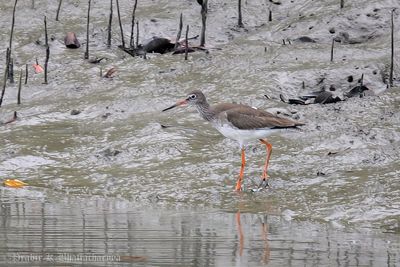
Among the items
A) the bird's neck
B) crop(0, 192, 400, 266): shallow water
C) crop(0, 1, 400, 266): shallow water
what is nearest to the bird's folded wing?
the bird's neck

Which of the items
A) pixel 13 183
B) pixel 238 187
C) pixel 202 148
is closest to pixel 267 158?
pixel 238 187

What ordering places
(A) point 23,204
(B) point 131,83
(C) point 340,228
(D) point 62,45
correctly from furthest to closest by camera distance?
1. (D) point 62,45
2. (B) point 131,83
3. (A) point 23,204
4. (C) point 340,228

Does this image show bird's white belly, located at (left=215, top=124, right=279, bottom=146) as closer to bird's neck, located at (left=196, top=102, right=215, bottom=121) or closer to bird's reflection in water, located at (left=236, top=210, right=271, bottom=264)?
bird's neck, located at (left=196, top=102, right=215, bottom=121)

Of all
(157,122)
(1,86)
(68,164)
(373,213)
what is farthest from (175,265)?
(1,86)

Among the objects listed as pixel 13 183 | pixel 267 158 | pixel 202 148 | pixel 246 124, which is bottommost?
pixel 13 183

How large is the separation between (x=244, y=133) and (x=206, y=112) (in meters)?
0.81

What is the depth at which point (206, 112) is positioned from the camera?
11047 millimetres

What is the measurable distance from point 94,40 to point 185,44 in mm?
1843

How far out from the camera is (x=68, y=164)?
10961 mm

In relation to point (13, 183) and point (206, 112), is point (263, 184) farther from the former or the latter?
point (13, 183)

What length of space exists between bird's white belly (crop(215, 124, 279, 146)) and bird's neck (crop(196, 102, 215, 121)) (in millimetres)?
310

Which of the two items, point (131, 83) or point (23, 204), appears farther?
point (131, 83)

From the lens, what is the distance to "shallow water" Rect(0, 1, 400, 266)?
728 centimetres

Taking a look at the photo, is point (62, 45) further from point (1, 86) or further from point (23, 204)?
point (23, 204)
